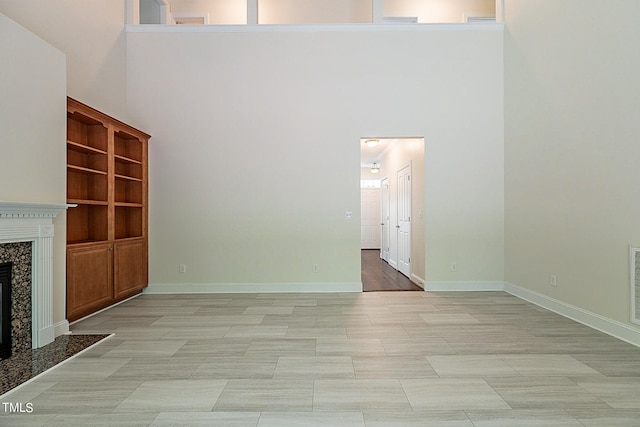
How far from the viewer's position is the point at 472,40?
18.0 feet

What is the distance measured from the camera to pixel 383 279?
22.0 feet

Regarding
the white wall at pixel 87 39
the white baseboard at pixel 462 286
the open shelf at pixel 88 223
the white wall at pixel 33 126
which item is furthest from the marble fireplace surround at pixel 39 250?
the white baseboard at pixel 462 286

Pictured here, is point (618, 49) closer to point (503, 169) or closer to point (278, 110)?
point (503, 169)

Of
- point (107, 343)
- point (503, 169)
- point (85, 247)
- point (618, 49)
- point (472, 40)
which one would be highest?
point (472, 40)

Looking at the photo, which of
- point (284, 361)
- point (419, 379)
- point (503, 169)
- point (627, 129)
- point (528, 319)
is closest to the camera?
point (419, 379)

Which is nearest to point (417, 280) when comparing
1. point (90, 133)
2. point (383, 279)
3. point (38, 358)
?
point (383, 279)

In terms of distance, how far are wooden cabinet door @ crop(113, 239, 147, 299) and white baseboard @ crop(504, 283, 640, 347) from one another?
518 cm

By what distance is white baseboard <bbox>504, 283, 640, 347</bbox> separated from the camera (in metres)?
3.25

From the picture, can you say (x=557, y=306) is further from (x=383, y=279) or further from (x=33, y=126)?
(x=33, y=126)

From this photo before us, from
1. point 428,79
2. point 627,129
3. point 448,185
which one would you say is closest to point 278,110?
point 428,79

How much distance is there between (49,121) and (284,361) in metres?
2.93

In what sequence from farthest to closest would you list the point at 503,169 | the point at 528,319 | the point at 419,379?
the point at 503,169
the point at 528,319
the point at 419,379

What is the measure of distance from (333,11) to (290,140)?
342 centimetres

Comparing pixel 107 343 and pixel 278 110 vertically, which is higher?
pixel 278 110
